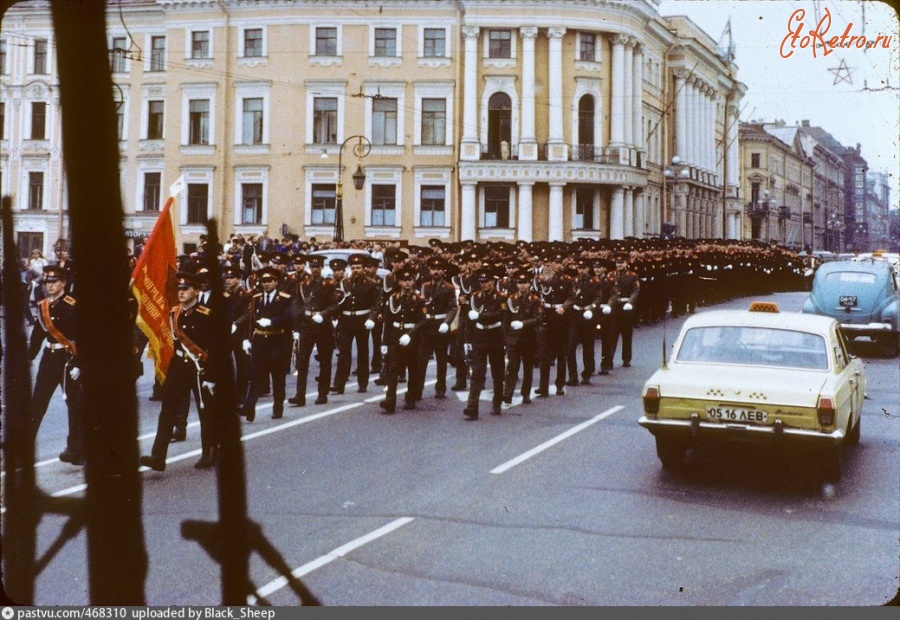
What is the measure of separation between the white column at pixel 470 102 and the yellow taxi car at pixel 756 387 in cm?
3380

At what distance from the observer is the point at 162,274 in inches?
358

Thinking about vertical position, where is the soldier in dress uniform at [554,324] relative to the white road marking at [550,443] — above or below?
above

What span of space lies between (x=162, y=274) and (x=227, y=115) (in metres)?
33.3

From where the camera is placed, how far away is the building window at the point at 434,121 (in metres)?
43.3

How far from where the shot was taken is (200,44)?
3809 centimetres

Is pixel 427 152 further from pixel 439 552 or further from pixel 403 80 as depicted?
pixel 439 552

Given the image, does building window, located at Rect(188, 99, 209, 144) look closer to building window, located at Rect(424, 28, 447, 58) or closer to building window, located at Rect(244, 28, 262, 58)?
building window, located at Rect(244, 28, 262, 58)

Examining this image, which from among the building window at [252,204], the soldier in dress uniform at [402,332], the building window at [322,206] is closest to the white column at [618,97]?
the building window at [322,206]

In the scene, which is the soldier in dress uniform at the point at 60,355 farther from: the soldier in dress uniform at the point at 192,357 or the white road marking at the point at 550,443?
the white road marking at the point at 550,443

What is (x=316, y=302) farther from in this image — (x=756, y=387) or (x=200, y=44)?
(x=200, y=44)

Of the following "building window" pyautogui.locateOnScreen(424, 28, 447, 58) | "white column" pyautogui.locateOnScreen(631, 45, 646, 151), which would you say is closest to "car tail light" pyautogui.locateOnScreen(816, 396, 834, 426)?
"white column" pyautogui.locateOnScreen(631, 45, 646, 151)

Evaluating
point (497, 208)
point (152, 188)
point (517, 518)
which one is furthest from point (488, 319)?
point (497, 208)

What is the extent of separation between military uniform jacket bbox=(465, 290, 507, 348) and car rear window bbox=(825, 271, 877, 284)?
985 cm

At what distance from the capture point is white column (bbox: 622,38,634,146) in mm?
42562
